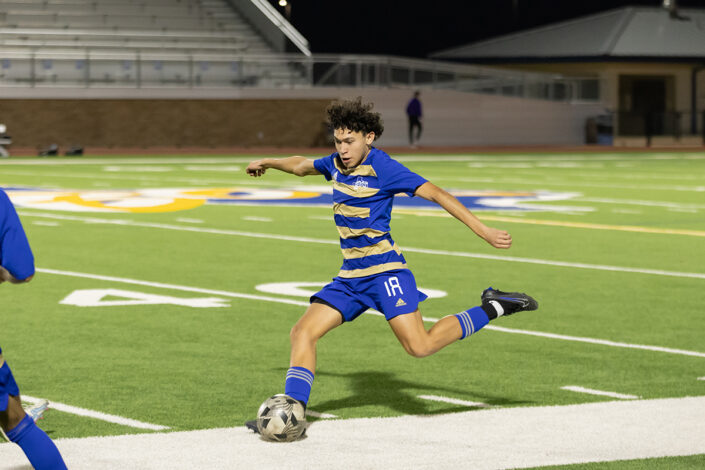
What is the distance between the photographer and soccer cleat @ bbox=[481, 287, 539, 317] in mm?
7727

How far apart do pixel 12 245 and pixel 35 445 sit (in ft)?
2.76

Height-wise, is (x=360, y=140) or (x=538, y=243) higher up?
(x=360, y=140)

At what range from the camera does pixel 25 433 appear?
529 centimetres

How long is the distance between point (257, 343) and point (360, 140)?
3070 millimetres

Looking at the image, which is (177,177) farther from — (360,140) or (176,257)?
(360,140)

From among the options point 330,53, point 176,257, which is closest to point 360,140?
point 176,257

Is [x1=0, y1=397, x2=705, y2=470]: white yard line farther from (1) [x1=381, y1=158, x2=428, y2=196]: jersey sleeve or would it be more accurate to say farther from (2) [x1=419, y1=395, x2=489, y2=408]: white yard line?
(1) [x1=381, y1=158, x2=428, y2=196]: jersey sleeve

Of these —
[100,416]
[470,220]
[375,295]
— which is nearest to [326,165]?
[375,295]

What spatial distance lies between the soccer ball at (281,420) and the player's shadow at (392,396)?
2.77ft

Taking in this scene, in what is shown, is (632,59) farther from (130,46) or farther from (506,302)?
(506,302)

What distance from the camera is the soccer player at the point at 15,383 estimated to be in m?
4.93

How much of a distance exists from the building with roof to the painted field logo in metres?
30.8

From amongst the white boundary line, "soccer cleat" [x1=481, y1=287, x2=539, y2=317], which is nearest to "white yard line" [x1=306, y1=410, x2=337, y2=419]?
"soccer cleat" [x1=481, y1=287, x2=539, y2=317]

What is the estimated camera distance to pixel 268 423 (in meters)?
6.63
